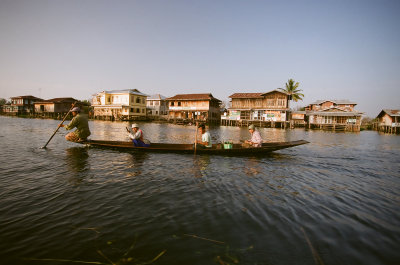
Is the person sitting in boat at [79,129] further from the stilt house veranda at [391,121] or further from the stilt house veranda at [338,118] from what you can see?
the stilt house veranda at [391,121]

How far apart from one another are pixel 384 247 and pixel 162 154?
8715 millimetres

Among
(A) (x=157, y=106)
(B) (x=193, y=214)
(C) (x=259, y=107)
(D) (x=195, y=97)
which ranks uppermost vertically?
(D) (x=195, y=97)

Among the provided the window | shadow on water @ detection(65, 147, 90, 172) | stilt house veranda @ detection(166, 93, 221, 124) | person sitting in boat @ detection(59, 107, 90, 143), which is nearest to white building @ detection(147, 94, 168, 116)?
stilt house veranda @ detection(166, 93, 221, 124)

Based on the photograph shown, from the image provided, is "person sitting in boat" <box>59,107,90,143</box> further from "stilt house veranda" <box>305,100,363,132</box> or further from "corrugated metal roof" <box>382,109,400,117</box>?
"corrugated metal roof" <box>382,109,400,117</box>

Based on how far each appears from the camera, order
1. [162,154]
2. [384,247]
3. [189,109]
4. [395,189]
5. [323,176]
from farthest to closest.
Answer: [189,109]
[162,154]
[323,176]
[395,189]
[384,247]

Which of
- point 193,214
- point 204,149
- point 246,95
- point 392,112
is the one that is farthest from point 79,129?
point 392,112

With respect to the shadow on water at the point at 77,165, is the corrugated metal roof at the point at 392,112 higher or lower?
higher

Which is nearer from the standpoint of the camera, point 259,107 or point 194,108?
point 259,107

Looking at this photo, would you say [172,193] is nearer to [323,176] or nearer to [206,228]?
[206,228]

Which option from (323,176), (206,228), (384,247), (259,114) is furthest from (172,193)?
(259,114)

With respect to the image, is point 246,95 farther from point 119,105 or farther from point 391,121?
point 119,105

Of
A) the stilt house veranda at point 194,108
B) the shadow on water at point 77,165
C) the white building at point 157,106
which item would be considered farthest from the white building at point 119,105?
the shadow on water at point 77,165

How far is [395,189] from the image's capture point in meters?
6.59

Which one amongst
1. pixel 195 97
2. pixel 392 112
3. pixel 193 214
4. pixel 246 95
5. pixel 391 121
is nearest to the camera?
pixel 193 214
